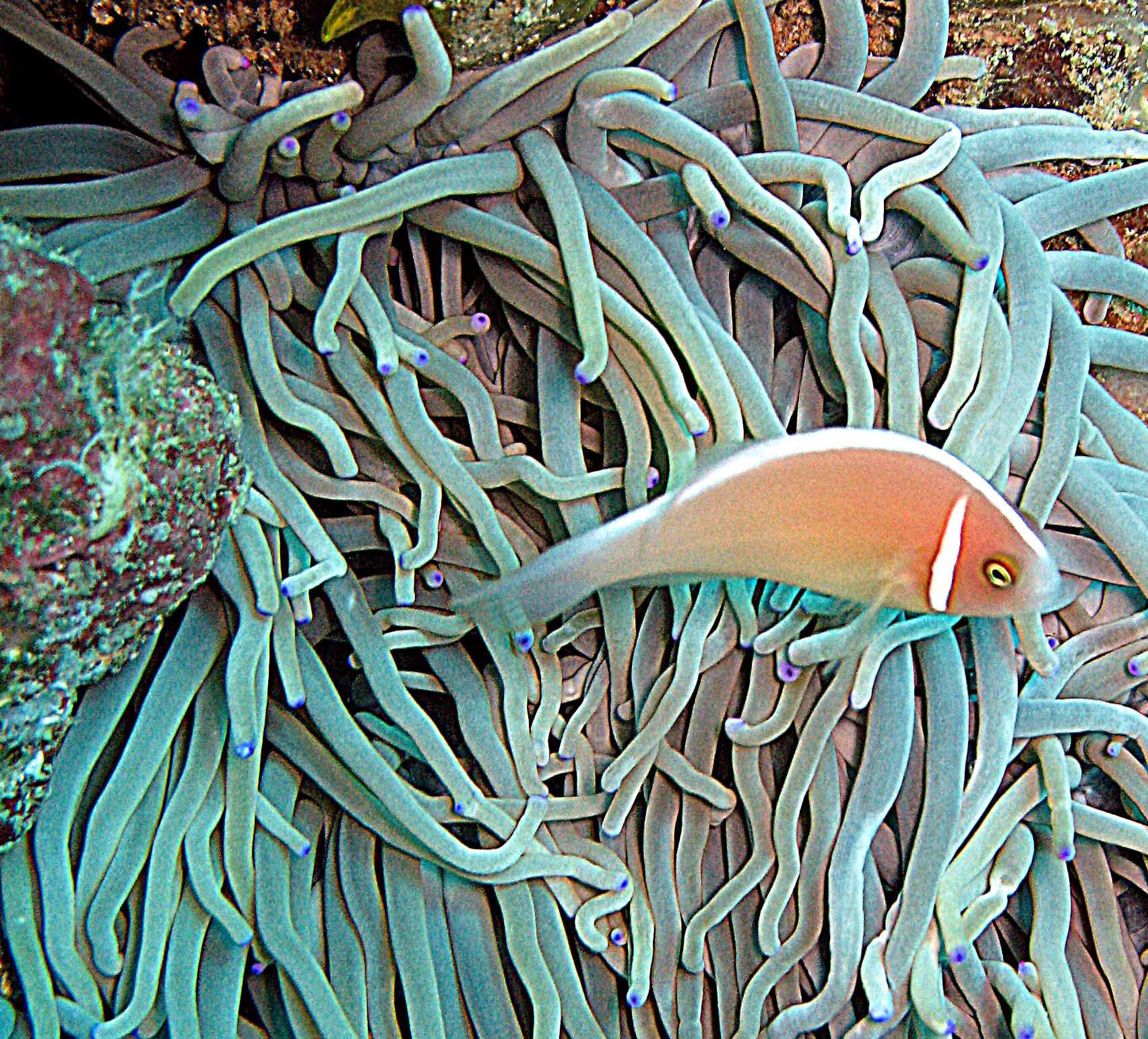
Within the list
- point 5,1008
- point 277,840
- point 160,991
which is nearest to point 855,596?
point 277,840

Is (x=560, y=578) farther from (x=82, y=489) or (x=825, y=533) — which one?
(x=82, y=489)

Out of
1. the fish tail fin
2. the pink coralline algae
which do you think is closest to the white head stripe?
the fish tail fin

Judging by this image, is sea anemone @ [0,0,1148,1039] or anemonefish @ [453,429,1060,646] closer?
anemonefish @ [453,429,1060,646]

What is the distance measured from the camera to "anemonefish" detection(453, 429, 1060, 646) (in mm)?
1113

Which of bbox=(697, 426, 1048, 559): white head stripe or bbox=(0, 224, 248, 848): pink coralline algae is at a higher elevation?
bbox=(0, 224, 248, 848): pink coralline algae

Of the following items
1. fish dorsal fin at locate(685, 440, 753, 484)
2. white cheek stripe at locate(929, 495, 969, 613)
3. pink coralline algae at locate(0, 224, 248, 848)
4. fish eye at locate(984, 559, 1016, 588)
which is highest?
pink coralline algae at locate(0, 224, 248, 848)

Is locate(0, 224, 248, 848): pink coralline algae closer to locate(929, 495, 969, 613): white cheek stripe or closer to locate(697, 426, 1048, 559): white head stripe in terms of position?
locate(697, 426, 1048, 559): white head stripe

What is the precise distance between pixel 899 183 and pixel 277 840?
137 centimetres

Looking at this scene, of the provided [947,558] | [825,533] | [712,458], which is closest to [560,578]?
[712,458]

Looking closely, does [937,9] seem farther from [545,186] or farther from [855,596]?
[855,596]

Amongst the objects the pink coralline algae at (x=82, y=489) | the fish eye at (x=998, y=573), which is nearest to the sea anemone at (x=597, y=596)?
the pink coralline algae at (x=82, y=489)

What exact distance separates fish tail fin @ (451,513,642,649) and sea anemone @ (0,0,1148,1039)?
0.24 metres

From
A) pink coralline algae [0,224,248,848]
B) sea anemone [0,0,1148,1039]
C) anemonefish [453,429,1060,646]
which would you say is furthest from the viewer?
sea anemone [0,0,1148,1039]

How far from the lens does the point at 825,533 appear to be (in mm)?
1167
